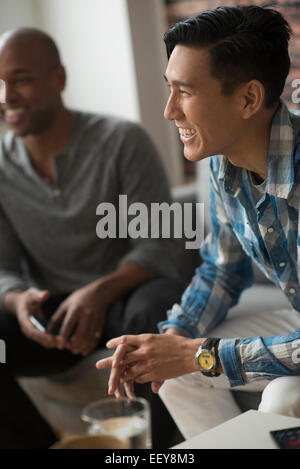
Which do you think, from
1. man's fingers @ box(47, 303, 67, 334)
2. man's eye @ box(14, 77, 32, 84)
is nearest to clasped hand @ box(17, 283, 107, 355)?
man's fingers @ box(47, 303, 67, 334)

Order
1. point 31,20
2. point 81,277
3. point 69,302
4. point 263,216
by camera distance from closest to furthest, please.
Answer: point 263,216, point 69,302, point 81,277, point 31,20

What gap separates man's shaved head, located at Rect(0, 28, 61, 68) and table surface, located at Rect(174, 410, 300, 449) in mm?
1351

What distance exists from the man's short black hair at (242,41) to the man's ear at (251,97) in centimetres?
1

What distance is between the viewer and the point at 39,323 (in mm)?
1911

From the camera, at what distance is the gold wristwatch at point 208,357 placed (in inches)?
48.2

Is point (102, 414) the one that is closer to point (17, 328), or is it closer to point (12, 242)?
point (17, 328)

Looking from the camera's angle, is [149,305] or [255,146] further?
[149,305]

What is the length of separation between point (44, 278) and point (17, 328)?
0.24 meters

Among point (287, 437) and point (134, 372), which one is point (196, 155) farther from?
point (287, 437)

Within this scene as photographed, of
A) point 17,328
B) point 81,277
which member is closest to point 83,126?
point 81,277

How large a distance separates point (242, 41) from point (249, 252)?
17.3 inches

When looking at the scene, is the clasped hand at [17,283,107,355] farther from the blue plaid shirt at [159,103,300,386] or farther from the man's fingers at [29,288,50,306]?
the blue plaid shirt at [159,103,300,386]

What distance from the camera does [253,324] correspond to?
154 cm

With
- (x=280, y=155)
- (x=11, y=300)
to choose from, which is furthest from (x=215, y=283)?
(x=11, y=300)
